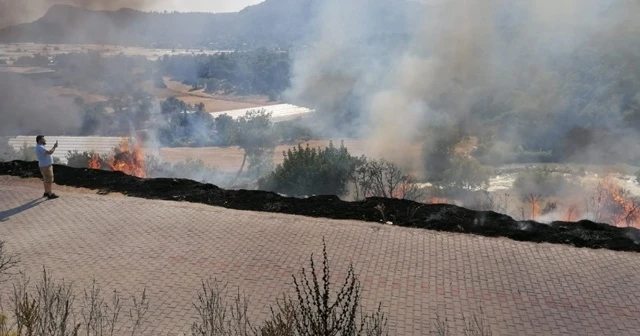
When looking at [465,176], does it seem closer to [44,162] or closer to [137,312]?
[44,162]

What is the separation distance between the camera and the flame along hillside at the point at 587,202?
12.3m

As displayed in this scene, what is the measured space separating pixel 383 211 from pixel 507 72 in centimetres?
2156

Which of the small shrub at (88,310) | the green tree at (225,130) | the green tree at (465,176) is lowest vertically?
the small shrub at (88,310)

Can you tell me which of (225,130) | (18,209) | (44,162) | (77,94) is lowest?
(18,209)

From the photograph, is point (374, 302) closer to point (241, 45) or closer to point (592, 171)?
point (592, 171)

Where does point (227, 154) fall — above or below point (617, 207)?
above

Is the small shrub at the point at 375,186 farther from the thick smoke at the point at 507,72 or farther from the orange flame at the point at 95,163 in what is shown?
the orange flame at the point at 95,163

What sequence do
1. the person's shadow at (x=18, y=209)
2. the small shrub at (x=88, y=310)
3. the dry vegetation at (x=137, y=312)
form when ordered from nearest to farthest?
the dry vegetation at (x=137, y=312)
the small shrub at (x=88, y=310)
the person's shadow at (x=18, y=209)

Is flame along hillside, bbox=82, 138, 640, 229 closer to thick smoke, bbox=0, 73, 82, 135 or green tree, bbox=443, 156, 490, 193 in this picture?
green tree, bbox=443, 156, 490, 193

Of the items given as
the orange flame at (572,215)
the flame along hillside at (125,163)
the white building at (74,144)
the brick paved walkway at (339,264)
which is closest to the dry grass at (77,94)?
the white building at (74,144)

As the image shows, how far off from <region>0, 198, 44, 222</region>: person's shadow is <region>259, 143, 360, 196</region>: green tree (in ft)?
21.7

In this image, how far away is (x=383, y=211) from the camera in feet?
28.7

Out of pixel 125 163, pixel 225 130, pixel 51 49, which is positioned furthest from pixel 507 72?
pixel 51 49

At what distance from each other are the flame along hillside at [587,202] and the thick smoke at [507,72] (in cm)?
664
